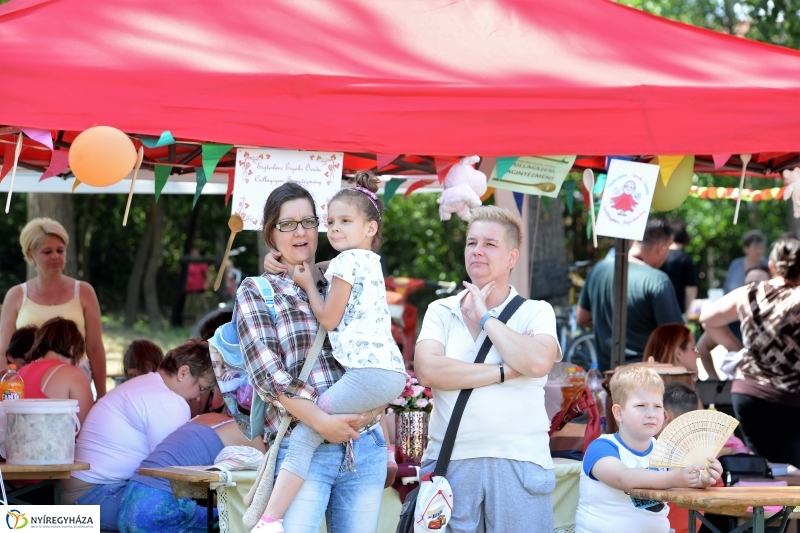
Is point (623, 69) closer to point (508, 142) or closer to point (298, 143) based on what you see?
point (508, 142)

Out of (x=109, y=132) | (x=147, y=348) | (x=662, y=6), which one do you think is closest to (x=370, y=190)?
(x=109, y=132)

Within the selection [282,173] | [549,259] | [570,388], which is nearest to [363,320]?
[282,173]

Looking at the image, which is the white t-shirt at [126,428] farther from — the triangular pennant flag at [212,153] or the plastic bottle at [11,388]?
the triangular pennant flag at [212,153]

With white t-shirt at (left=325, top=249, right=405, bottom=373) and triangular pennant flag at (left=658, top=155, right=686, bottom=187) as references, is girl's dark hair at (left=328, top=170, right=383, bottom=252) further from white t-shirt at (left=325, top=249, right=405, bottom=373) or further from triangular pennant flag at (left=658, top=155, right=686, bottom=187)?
triangular pennant flag at (left=658, top=155, right=686, bottom=187)

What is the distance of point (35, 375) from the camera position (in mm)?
4730

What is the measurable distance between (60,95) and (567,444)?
2.63 metres

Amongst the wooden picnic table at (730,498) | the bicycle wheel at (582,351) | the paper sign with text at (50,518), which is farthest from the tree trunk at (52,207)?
the wooden picnic table at (730,498)

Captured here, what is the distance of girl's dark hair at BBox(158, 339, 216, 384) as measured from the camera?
185 inches

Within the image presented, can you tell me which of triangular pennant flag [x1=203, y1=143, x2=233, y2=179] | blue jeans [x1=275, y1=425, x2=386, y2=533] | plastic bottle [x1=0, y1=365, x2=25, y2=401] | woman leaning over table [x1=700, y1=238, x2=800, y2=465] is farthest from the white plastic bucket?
woman leaning over table [x1=700, y1=238, x2=800, y2=465]

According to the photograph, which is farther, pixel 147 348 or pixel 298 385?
pixel 147 348

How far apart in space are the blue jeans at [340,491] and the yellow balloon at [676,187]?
7.03 feet

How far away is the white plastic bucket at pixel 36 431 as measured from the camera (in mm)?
4164

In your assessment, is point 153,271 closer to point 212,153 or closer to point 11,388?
point 11,388

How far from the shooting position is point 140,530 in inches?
167
